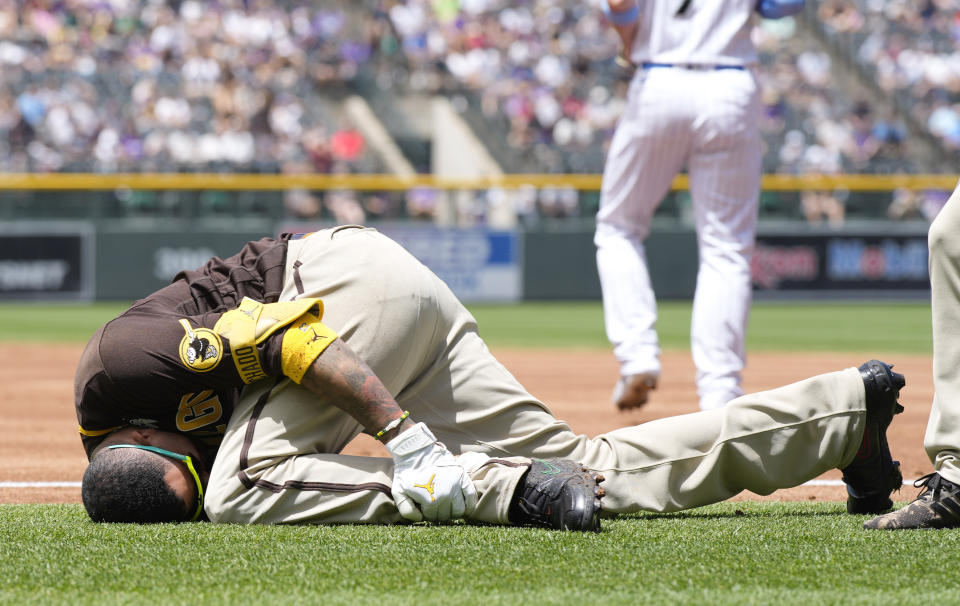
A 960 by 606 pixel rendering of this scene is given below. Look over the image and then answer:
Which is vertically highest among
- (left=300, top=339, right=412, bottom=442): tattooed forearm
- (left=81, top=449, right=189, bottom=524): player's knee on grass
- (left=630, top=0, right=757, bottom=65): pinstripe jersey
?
(left=630, top=0, right=757, bottom=65): pinstripe jersey

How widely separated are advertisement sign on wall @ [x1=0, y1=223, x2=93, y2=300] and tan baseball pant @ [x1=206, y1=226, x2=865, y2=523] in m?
13.3

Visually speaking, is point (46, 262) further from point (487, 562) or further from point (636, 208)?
point (487, 562)

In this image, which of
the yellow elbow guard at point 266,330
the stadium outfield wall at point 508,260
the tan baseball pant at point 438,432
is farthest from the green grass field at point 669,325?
the yellow elbow guard at point 266,330

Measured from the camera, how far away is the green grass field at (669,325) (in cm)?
1120

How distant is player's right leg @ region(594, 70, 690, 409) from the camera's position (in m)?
5.05

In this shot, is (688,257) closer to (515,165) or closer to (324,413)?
(515,165)

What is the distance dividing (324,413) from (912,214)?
15.6 m

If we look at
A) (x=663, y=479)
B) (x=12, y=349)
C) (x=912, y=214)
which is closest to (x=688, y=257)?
(x=912, y=214)

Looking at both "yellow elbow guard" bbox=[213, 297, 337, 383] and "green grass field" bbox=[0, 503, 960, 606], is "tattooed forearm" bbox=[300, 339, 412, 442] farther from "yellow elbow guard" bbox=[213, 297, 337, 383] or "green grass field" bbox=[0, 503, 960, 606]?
"green grass field" bbox=[0, 503, 960, 606]

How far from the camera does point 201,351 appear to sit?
304 cm

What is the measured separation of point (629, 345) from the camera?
516 cm

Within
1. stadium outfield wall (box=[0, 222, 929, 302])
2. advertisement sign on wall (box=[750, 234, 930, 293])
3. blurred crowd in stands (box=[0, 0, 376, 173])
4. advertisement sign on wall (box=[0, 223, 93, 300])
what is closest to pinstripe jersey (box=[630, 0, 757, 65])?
stadium outfield wall (box=[0, 222, 929, 302])

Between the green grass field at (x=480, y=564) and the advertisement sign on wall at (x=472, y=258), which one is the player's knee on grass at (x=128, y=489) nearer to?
the green grass field at (x=480, y=564)

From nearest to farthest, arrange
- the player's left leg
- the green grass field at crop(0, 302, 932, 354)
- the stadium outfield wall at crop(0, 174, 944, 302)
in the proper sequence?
1. the player's left leg
2. the green grass field at crop(0, 302, 932, 354)
3. the stadium outfield wall at crop(0, 174, 944, 302)
